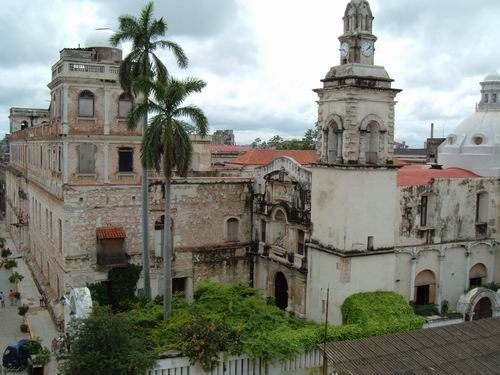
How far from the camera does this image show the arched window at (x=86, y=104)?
29.7 metres

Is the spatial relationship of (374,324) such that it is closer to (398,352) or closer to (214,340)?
(398,352)

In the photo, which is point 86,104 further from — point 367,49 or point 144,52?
point 367,49

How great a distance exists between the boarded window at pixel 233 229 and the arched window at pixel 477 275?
13775mm

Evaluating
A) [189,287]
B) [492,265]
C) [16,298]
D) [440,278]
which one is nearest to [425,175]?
[440,278]

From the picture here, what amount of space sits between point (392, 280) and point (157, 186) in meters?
13.8

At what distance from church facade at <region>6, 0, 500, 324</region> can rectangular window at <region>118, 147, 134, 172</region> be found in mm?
56

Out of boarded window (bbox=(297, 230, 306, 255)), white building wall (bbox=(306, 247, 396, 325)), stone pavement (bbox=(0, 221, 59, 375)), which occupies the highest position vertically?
boarded window (bbox=(297, 230, 306, 255))

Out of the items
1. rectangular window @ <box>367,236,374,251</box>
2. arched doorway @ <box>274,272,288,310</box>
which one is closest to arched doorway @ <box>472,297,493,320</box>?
rectangular window @ <box>367,236,374,251</box>

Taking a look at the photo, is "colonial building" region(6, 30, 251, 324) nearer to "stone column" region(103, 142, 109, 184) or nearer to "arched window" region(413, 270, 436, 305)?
"stone column" region(103, 142, 109, 184)

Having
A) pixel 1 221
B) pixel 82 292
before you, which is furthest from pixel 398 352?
pixel 1 221

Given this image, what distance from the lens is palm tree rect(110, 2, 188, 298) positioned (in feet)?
90.5

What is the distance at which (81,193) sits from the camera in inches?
1157

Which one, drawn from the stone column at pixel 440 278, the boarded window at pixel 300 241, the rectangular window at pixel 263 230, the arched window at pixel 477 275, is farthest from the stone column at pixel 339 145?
the arched window at pixel 477 275

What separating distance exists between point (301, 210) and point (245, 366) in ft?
33.0
